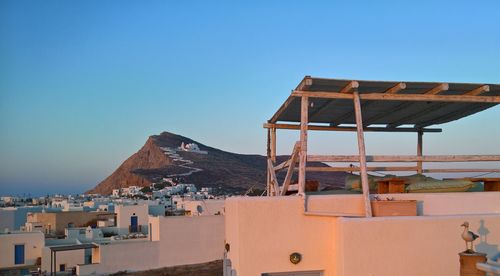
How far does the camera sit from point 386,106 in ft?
32.8

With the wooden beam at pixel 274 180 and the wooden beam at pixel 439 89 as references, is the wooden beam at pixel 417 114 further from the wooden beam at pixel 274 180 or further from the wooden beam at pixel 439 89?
the wooden beam at pixel 274 180

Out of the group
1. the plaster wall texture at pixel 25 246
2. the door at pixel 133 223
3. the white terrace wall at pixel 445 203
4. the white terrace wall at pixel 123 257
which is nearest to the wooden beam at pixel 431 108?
the white terrace wall at pixel 445 203

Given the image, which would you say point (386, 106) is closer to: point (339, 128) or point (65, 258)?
point (339, 128)

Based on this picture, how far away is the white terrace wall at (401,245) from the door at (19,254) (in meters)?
33.0

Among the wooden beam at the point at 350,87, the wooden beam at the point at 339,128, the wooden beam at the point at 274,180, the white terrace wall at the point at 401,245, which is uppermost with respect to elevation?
the wooden beam at the point at 350,87

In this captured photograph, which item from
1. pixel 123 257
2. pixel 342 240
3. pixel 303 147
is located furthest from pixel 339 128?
pixel 123 257

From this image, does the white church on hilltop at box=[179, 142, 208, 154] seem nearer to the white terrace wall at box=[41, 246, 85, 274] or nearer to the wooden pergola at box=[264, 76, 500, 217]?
the white terrace wall at box=[41, 246, 85, 274]

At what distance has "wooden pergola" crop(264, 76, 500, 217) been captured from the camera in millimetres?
8461

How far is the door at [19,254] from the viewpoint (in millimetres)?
35688

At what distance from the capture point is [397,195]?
8.95 m

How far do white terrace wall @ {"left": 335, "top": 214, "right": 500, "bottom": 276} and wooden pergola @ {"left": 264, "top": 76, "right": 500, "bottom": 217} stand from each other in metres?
0.53

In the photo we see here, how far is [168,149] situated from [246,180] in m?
36.3

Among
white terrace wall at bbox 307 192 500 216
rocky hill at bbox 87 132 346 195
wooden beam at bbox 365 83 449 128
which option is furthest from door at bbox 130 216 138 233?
rocky hill at bbox 87 132 346 195

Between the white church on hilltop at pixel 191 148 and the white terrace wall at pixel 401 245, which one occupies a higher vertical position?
the white church on hilltop at pixel 191 148
